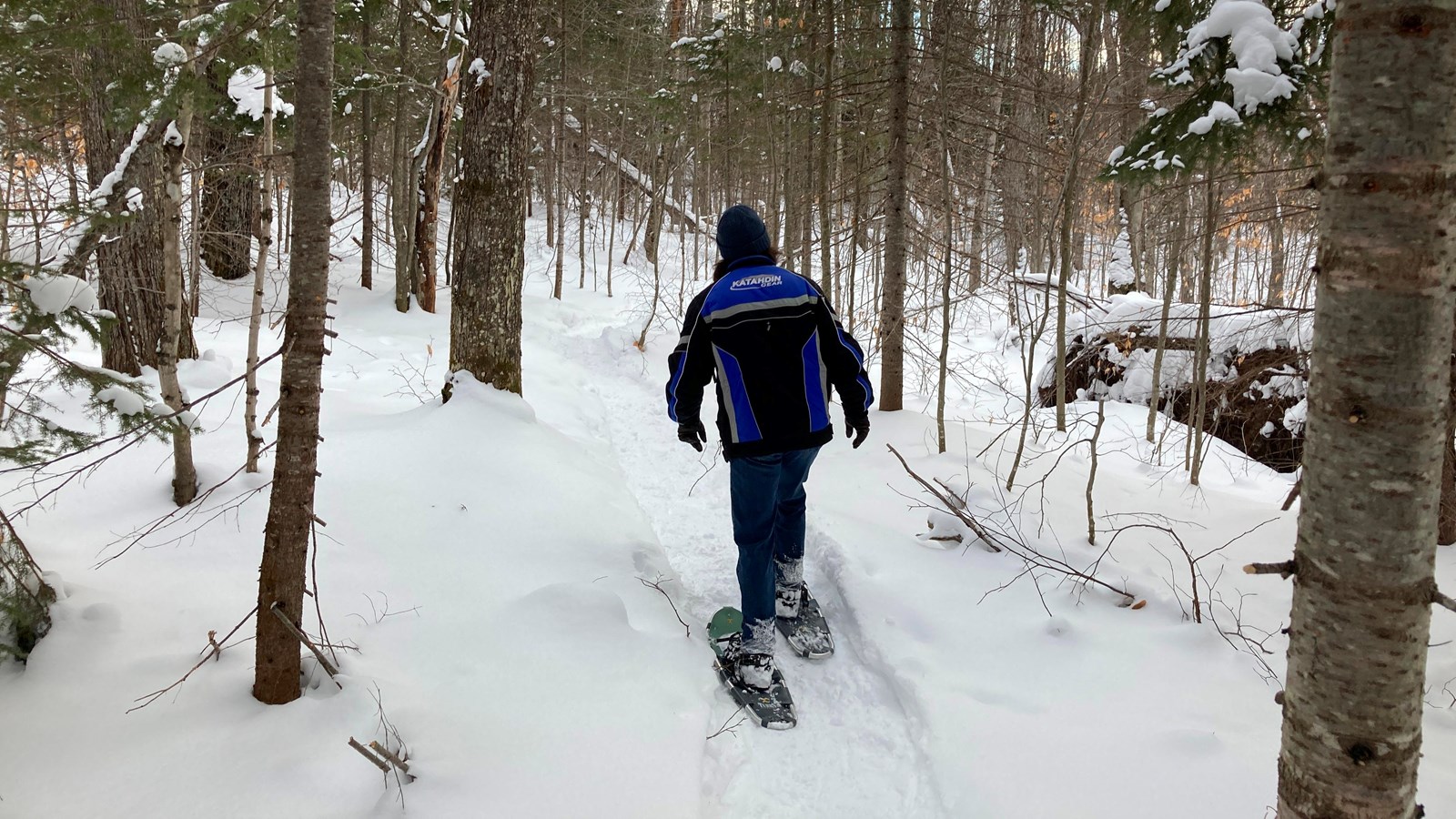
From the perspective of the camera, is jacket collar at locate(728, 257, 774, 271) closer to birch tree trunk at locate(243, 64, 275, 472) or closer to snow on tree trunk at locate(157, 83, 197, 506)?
birch tree trunk at locate(243, 64, 275, 472)

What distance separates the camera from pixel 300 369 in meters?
2.64

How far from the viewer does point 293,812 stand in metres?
2.37

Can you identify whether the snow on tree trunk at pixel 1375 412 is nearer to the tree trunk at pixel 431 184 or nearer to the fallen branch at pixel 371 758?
the fallen branch at pixel 371 758

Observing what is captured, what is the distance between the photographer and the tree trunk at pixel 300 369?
261cm

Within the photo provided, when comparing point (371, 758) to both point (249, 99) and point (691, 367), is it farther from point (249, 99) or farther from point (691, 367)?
point (249, 99)

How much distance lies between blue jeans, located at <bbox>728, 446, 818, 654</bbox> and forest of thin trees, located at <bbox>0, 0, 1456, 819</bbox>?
6.01ft

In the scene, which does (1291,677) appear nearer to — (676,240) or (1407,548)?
(1407,548)

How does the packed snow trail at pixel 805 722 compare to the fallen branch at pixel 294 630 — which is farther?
the packed snow trail at pixel 805 722

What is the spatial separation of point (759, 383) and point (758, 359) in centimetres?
11

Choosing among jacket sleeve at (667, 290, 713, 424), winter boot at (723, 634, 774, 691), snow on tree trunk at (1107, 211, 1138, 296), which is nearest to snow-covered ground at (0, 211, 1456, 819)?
winter boot at (723, 634, 774, 691)

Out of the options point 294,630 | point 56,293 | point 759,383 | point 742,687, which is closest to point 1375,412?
point 759,383

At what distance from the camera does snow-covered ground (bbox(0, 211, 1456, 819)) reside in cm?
262

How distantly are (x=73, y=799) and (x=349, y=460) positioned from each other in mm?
2802

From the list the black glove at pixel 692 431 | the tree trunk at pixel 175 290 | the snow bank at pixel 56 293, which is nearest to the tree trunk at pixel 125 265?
the tree trunk at pixel 175 290
